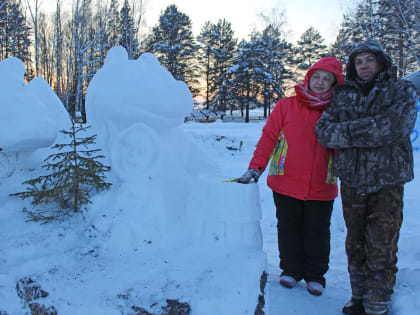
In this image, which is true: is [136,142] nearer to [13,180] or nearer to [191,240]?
[191,240]

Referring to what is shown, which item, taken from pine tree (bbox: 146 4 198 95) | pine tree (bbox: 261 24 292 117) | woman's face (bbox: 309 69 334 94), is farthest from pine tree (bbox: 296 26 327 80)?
woman's face (bbox: 309 69 334 94)

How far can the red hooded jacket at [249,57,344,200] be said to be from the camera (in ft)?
7.38

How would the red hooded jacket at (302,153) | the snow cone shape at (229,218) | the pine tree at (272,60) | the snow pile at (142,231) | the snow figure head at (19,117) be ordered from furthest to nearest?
the pine tree at (272,60) < the snow figure head at (19,117) < the red hooded jacket at (302,153) < the snow cone shape at (229,218) < the snow pile at (142,231)

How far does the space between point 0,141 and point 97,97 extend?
1027 mm

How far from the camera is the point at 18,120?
8.40 feet

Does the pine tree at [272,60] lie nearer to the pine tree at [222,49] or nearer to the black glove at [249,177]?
the pine tree at [222,49]

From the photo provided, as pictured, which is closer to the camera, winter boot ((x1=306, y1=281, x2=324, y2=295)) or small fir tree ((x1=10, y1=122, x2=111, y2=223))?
small fir tree ((x1=10, y1=122, x2=111, y2=223))

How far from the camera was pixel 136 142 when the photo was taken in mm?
2189

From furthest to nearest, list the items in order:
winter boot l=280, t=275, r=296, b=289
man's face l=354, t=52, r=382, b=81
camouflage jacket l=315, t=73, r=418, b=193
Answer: winter boot l=280, t=275, r=296, b=289 < man's face l=354, t=52, r=382, b=81 < camouflage jacket l=315, t=73, r=418, b=193

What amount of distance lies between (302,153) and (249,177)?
44 cm

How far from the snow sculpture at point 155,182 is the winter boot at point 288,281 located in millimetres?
531

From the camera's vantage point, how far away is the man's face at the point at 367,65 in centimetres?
201

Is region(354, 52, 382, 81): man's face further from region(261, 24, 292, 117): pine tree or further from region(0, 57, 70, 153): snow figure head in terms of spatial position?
region(261, 24, 292, 117): pine tree

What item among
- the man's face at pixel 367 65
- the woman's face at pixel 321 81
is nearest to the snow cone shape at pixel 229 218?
the woman's face at pixel 321 81
